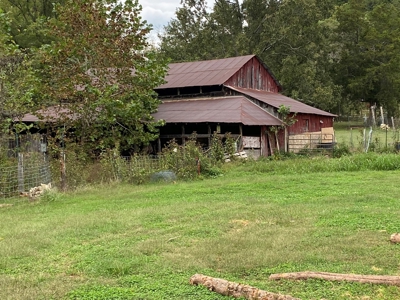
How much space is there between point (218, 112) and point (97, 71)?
5923 millimetres

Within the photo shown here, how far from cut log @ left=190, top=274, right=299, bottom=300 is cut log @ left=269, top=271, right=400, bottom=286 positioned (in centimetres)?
62

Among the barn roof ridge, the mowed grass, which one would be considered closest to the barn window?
the barn roof ridge

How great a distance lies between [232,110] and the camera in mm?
19438

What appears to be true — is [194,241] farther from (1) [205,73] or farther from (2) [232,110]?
(1) [205,73]

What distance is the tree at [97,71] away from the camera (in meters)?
16.0

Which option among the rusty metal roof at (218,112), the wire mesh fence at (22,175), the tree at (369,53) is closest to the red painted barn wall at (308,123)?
the rusty metal roof at (218,112)

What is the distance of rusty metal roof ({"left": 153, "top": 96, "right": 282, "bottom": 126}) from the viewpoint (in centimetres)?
1845

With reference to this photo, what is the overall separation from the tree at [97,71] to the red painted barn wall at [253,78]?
7.48 metres

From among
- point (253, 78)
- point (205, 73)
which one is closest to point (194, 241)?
point (205, 73)

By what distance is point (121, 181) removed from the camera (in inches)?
519

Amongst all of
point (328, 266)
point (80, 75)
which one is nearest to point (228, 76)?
point (80, 75)

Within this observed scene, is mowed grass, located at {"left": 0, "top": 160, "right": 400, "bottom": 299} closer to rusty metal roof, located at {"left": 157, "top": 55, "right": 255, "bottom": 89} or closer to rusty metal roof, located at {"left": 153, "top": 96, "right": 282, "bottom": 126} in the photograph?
rusty metal roof, located at {"left": 153, "top": 96, "right": 282, "bottom": 126}

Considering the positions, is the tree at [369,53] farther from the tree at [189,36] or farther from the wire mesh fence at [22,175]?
the wire mesh fence at [22,175]

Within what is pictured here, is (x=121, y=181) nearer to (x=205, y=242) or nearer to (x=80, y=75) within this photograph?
(x=80, y=75)
